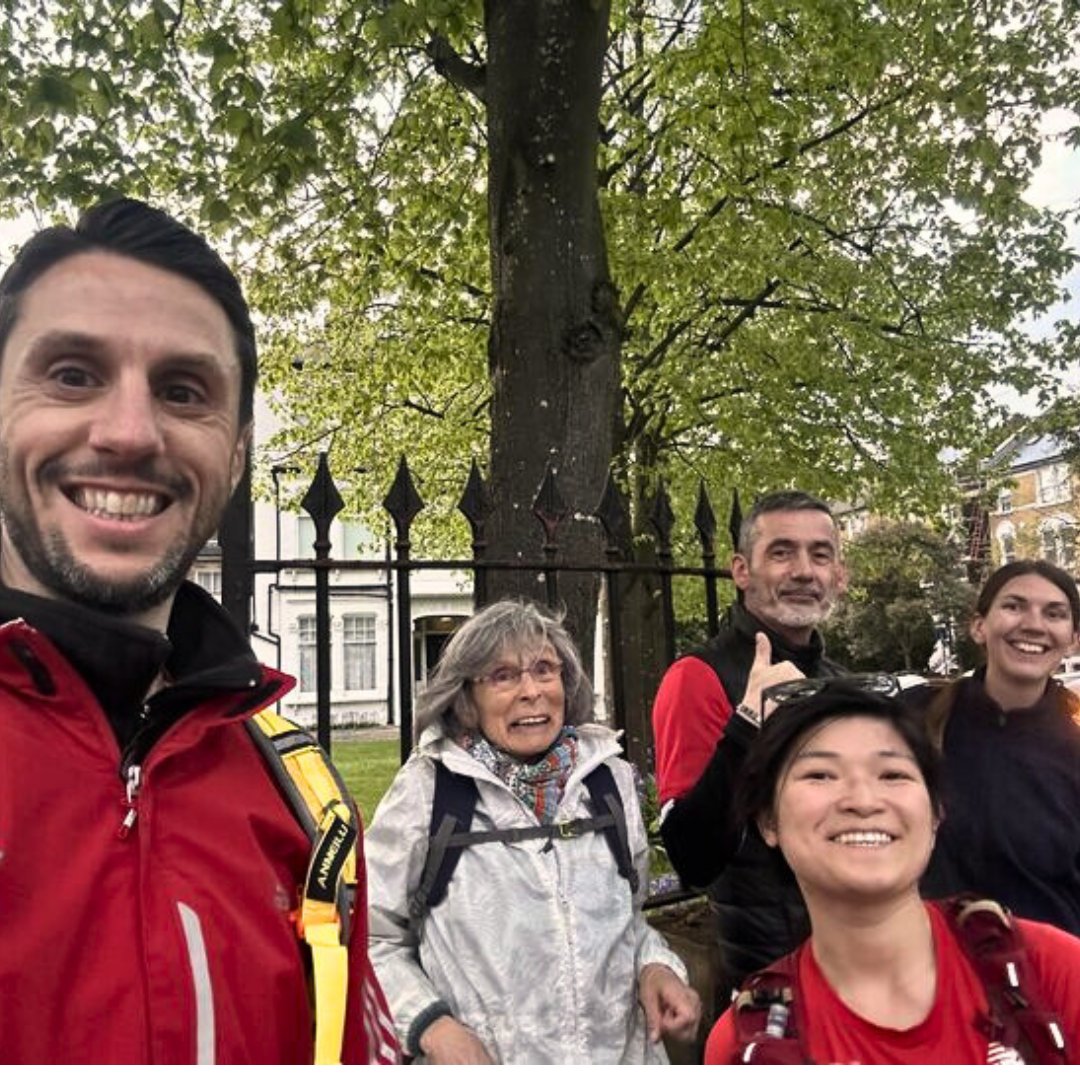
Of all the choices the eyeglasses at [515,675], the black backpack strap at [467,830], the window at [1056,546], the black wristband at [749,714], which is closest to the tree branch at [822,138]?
the eyeglasses at [515,675]

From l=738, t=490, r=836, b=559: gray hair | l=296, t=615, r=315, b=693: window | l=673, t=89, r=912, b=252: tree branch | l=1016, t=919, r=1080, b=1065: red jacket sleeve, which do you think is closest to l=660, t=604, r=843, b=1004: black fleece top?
l=738, t=490, r=836, b=559: gray hair

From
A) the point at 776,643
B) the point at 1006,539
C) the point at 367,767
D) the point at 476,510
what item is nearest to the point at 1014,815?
the point at 776,643

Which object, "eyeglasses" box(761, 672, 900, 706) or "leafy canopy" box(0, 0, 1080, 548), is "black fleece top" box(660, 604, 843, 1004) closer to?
"eyeglasses" box(761, 672, 900, 706)

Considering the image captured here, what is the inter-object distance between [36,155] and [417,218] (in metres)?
3.92

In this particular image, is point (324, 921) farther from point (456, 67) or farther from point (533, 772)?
point (456, 67)

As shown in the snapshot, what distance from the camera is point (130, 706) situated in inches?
60.6

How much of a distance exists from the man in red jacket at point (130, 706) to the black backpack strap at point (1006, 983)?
1202mm

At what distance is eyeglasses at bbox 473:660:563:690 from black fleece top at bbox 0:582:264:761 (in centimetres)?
119

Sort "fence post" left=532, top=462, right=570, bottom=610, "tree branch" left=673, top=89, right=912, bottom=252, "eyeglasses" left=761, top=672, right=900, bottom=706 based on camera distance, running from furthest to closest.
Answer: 1. "tree branch" left=673, top=89, right=912, bottom=252
2. "fence post" left=532, top=462, right=570, bottom=610
3. "eyeglasses" left=761, top=672, right=900, bottom=706

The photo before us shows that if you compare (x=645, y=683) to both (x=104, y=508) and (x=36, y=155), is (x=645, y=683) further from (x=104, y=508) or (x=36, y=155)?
(x=104, y=508)

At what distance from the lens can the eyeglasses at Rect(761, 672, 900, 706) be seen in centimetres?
236

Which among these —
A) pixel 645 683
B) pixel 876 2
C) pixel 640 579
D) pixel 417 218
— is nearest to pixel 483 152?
pixel 417 218

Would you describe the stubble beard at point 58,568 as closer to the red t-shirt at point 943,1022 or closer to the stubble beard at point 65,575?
the stubble beard at point 65,575

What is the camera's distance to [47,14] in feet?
20.9
